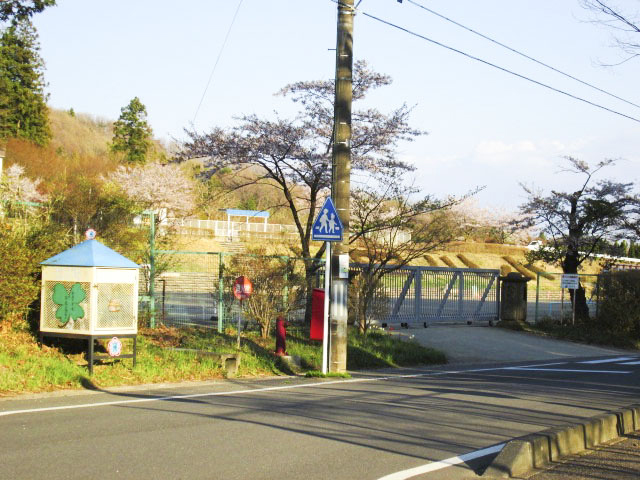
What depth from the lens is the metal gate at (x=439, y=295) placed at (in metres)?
21.0

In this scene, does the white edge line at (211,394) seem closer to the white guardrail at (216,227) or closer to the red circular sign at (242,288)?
the red circular sign at (242,288)

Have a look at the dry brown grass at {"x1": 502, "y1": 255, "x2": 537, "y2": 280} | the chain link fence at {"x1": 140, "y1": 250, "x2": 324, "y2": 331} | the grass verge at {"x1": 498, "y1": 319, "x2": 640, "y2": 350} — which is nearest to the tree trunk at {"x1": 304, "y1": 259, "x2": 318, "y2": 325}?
the chain link fence at {"x1": 140, "y1": 250, "x2": 324, "y2": 331}

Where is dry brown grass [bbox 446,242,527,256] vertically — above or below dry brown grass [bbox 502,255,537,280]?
above

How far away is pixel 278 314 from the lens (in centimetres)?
1619

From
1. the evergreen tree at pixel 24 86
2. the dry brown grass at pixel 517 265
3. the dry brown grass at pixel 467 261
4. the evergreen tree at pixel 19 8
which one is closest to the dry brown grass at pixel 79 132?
the evergreen tree at pixel 24 86

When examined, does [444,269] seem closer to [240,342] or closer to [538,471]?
[240,342]

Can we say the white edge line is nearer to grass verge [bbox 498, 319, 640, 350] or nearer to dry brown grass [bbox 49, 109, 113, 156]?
grass verge [bbox 498, 319, 640, 350]

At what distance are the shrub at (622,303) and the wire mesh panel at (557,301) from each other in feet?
3.78

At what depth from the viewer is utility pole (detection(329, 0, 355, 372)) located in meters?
13.8

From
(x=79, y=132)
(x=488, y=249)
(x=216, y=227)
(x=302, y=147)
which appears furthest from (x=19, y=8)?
(x=79, y=132)

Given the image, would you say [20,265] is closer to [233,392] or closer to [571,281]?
[233,392]

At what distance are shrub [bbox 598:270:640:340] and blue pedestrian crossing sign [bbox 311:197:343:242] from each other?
14804mm

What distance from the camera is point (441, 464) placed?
266 inches

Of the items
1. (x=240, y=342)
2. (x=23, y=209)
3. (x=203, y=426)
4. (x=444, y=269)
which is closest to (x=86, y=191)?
(x=23, y=209)
